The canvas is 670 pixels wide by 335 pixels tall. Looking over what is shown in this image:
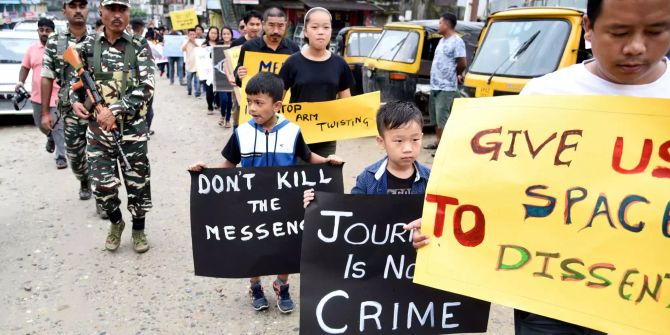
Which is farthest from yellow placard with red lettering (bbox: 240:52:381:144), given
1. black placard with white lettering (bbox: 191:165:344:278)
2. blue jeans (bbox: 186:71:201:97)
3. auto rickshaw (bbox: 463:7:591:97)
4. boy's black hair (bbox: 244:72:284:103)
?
blue jeans (bbox: 186:71:201:97)

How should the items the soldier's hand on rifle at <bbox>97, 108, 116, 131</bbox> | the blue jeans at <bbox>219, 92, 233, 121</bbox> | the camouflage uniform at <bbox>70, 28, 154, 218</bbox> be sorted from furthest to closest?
the blue jeans at <bbox>219, 92, 233, 121</bbox>
the camouflage uniform at <bbox>70, 28, 154, 218</bbox>
the soldier's hand on rifle at <bbox>97, 108, 116, 131</bbox>

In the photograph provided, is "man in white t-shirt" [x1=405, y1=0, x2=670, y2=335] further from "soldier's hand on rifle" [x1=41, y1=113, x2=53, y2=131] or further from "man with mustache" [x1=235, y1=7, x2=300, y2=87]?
"soldier's hand on rifle" [x1=41, y1=113, x2=53, y2=131]

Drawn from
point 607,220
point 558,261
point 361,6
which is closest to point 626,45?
point 607,220

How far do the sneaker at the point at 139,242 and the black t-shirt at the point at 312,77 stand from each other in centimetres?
159

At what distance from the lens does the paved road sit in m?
3.20

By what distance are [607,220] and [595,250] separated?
0.30 ft

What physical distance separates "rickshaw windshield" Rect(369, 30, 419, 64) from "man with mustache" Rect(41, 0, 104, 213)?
5.03 m

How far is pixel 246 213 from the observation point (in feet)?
9.33

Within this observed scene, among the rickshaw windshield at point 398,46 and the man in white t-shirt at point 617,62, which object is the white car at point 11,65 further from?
the man in white t-shirt at point 617,62

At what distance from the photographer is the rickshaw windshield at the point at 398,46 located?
336 inches

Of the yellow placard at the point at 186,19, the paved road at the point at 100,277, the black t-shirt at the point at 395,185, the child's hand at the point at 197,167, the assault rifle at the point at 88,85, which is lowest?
the paved road at the point at 100,277

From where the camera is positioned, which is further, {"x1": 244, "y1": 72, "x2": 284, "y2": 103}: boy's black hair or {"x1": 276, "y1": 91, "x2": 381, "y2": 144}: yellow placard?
{"x1": 276, "y1": 91, "x2": 381, "y2": 144}: yellow placard

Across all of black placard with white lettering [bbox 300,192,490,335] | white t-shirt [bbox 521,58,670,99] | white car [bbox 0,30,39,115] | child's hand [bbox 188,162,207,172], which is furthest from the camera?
white car [bbox 0,30,39,115]

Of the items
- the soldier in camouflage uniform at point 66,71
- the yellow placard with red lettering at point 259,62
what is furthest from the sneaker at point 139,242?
the yellow placard with red lettering at point 259,62
